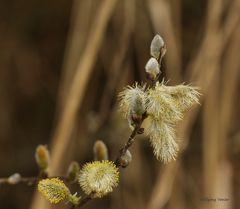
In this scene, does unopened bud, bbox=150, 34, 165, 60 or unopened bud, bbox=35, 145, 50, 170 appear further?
unopened bud, bbox=35, 145, 50, 170

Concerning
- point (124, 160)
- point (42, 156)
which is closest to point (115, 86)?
point (42, 156)

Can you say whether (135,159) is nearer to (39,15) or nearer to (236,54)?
(236,54)

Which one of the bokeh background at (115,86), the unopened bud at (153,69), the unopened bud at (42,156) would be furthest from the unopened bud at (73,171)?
the unopened bud at (153,69)

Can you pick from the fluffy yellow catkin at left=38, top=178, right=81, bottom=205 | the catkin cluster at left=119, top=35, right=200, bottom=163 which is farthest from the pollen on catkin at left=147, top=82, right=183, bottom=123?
the fluffy yellow catkin at left=38, top=178, right=81, bottom=205

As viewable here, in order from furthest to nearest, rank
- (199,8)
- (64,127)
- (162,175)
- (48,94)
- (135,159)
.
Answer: (48,94)
(199,8)
(135,159)
(162,175)
(64,127)

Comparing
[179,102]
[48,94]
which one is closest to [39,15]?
[48,94]

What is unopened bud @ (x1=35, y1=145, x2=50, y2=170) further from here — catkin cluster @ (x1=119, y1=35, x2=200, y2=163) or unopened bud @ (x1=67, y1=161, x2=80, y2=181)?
catkin cluster @ (x1=119, y1=35, x2=200, y2=163)
